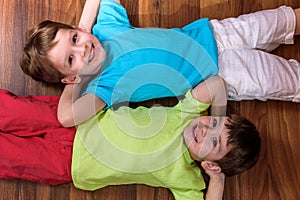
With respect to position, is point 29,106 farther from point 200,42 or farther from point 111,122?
point 200,42

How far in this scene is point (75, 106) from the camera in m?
1.02

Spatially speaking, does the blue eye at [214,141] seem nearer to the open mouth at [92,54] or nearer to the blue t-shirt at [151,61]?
the blue t-shirt at [151,61]

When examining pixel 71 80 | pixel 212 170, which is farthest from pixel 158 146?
pixel 71 80

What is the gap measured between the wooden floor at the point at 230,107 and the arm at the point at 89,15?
0.05 m

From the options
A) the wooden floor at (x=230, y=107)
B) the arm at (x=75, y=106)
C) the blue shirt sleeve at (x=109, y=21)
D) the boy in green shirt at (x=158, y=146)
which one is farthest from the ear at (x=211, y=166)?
the blue shirt sleeve at (x=109, y=21)

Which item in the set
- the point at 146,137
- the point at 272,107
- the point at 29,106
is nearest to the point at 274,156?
the point at 272,107

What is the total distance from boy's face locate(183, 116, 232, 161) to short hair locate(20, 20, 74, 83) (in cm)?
36

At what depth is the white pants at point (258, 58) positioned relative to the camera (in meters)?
1.05

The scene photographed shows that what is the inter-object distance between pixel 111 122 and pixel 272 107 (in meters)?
0.45

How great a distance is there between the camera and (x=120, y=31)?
3.52ft

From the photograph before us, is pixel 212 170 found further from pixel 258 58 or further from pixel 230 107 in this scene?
pixel 258 58

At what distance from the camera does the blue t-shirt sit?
1044mm

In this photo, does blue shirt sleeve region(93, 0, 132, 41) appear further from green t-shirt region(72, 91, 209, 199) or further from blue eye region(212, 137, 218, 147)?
blue eye region(212, 137, 218, 147)

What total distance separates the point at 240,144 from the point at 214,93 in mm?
155
